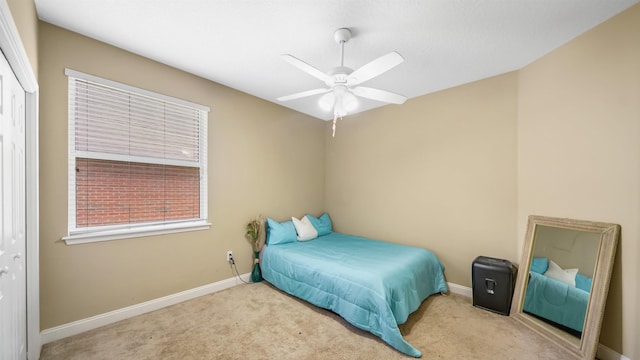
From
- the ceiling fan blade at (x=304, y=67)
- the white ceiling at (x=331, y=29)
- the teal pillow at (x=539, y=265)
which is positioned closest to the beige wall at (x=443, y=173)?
the teal pillow at (x=539, y=265)

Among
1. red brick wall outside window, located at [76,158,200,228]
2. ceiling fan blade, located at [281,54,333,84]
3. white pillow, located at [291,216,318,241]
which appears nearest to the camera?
ceiling fan blade, located at [281,54,333,84]

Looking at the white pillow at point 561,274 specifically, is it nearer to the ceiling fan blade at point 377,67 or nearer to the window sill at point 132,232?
the ceiling fan blade at point 377,67

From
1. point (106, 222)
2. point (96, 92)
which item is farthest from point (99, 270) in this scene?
point (96, 92)

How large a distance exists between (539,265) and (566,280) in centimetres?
24

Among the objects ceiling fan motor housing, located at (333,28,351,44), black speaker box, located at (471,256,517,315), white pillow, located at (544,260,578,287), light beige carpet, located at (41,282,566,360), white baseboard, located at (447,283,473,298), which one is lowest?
light beige carpet, located at (41,282,566,360)

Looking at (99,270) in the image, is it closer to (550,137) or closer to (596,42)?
(550,137)

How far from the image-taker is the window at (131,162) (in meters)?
2.21

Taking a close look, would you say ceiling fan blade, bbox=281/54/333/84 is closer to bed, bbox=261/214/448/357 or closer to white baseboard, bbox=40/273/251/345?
bed, bbox=261/214/448/357

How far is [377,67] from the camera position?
67.2 inches

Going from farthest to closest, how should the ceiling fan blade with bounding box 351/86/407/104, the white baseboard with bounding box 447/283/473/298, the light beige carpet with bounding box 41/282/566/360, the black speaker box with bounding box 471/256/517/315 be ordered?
the white baseboard with bounding box 447/283/473/298
the black speaker box with bounding box 471/256/517/315
the ceiling fan blade with bounding box 351/86/407/104
the light beige carpet with bounding box 41/282/566/360

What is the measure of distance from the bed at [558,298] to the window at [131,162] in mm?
3470

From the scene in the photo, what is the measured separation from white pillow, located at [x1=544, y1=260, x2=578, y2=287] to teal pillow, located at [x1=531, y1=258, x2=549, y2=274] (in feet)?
0.09

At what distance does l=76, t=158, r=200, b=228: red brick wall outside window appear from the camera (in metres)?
2.25

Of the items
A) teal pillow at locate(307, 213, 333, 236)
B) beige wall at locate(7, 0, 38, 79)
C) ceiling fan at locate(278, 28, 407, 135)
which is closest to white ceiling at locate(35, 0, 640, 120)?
beige wall at locate(7, 0, 38, 79)
